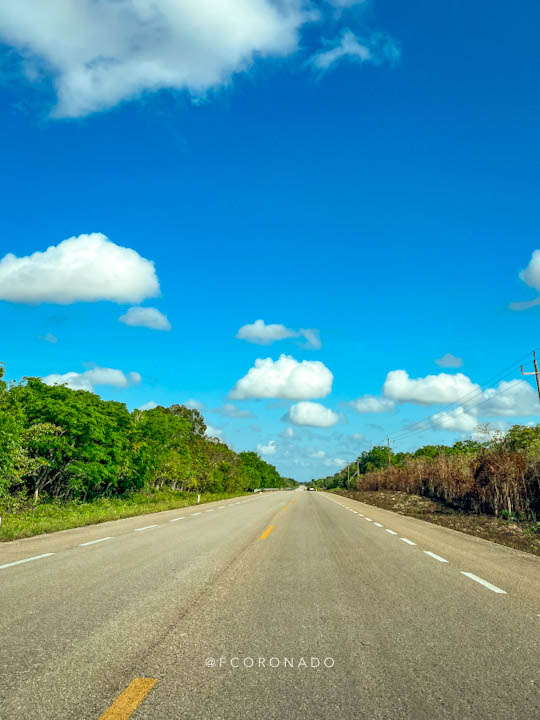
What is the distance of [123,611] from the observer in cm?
613

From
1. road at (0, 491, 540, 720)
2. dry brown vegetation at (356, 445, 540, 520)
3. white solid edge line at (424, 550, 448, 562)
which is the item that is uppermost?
dry brown vegetation at (356, 445, 540, 520)

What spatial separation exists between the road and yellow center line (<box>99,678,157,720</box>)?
0.01m

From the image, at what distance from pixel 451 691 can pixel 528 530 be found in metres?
16.3

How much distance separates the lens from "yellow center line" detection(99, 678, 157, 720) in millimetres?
3398

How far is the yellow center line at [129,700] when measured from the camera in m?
3.40

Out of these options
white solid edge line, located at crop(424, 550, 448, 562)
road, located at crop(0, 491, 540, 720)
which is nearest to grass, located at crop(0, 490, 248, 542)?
road, located at crop(0, 491, 540, 720)

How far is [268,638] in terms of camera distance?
5105 mm

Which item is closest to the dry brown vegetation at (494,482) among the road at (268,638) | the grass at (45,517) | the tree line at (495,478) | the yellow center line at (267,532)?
the tree line at (495,478)

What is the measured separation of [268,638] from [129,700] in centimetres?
179

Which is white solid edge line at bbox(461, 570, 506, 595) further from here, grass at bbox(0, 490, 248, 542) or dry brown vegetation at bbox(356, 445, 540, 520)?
dry brown vegetation at bbox(356, 445, 540, 520)

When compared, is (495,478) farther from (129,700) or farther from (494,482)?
(129,700)

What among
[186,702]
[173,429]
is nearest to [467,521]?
[186,702]

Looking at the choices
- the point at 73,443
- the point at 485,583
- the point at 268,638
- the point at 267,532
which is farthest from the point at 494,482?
the point at 73,443

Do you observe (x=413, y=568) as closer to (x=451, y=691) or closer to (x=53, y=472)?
(x=451, y=691)
